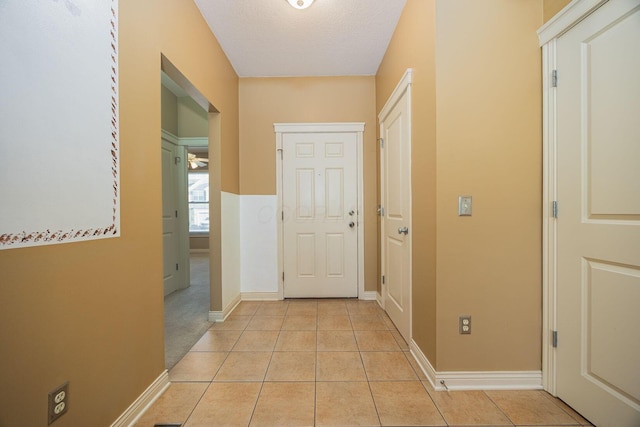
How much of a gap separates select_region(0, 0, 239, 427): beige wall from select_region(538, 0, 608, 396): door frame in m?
2.22

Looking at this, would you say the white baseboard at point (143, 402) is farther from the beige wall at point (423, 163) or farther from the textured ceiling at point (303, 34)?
the textured ceiling at point (303, 34)

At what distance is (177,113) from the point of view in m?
3.81

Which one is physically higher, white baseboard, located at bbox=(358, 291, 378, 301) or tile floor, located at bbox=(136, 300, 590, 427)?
white baseboard, located at bbox=(358, 291, 378, 301)

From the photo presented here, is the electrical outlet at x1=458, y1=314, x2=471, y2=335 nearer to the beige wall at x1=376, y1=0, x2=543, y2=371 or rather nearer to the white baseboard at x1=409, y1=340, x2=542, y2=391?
the beige wall at x1=376, y1=0, x2=543, y2=371

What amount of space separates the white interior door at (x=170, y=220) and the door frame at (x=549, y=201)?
12.3ft

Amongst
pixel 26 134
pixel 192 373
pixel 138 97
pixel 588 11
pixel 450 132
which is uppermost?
pixel 588 11

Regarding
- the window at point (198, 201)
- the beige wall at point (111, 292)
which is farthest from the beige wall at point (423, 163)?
the window at point (198, 201)

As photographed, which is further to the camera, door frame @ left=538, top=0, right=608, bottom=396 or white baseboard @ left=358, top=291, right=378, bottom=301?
white baseboard @ left=358, top=291, right=378, bottom=301

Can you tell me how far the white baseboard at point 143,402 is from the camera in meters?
1.31

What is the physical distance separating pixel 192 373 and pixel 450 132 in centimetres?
223

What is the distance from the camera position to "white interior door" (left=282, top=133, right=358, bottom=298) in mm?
3254

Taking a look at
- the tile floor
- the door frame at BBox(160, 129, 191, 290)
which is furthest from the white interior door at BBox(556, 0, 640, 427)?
the door frame at BBox(160, 129, 191, 290)

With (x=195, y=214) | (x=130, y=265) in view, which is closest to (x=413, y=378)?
(x=130, y=265)

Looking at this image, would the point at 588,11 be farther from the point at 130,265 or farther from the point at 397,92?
the point at 130,265
